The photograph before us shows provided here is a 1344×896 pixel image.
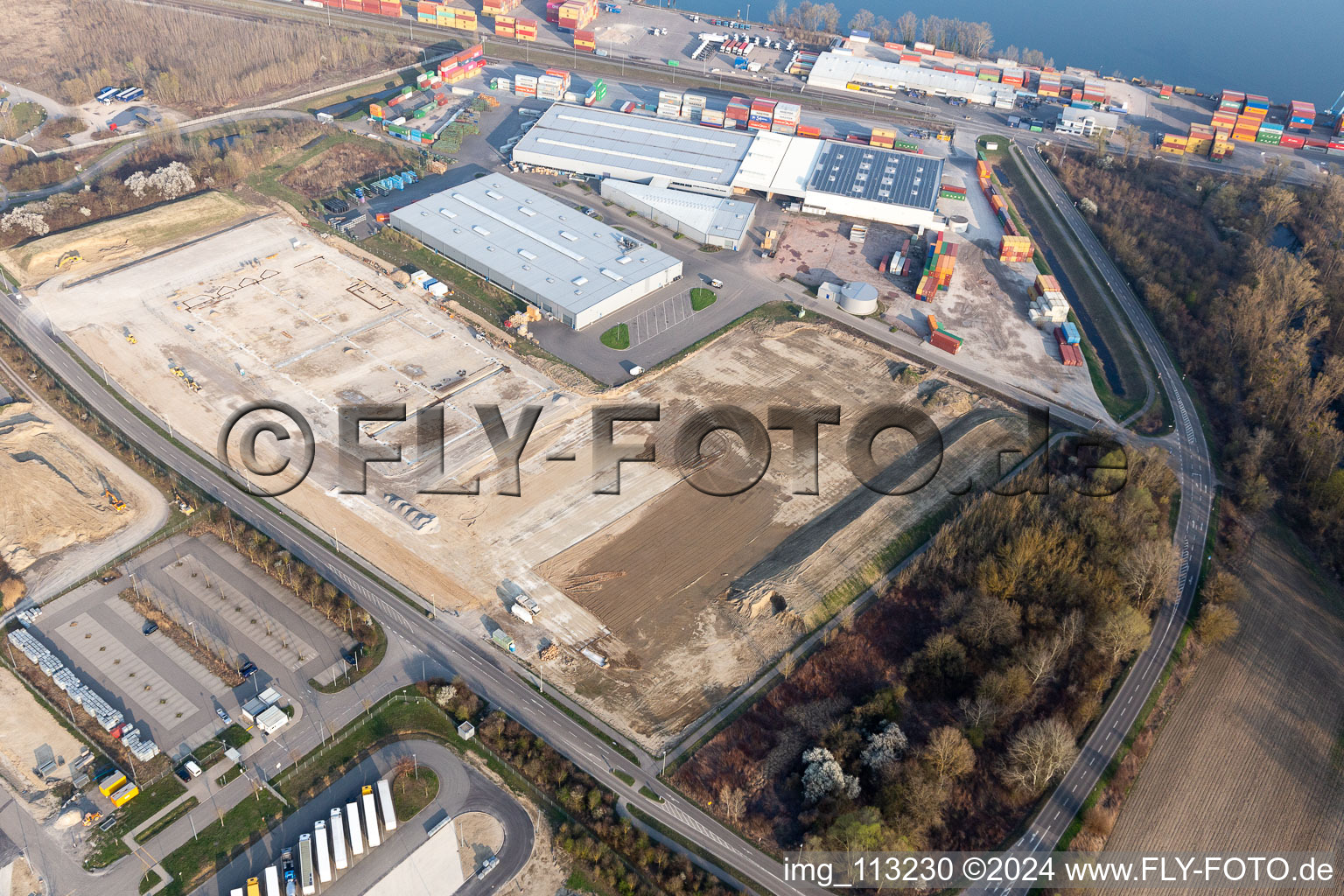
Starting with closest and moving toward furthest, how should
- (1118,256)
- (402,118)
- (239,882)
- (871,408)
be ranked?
(239,882), (871,408), (1118,256), (402,118)

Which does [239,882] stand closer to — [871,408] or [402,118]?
[871,408]

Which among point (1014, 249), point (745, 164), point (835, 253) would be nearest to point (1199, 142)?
point (1014, 249)

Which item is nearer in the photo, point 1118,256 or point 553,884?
point 553,884

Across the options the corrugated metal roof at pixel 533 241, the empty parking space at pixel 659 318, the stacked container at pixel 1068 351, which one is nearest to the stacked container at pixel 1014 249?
the stacked container at pixel 1068 351

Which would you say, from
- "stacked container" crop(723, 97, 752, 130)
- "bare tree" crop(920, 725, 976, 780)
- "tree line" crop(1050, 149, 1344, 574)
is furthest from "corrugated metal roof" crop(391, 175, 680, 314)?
"tree line" crop(1050, 149, 1344, 574)

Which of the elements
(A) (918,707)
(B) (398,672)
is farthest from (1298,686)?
(B) (398,672)

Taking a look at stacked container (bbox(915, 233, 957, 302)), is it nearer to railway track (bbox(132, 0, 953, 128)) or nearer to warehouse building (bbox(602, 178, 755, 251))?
warehouse building (bbox(602, 178, 755, 251))

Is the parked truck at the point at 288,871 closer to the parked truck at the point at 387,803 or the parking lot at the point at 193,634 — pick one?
the parked truck at the point at 387,803
